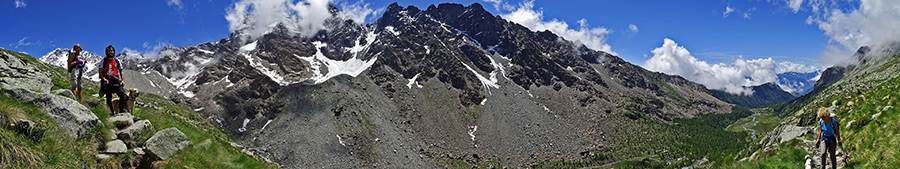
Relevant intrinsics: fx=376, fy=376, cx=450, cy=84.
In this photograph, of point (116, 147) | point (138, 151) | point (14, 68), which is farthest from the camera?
point (14, 68)

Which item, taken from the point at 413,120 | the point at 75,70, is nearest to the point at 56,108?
the point at 75,70

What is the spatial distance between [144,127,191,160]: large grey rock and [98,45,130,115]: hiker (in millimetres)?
5697

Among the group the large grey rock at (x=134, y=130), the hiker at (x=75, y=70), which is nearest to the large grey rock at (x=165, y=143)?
the large grey rock at (x=134, y=130)

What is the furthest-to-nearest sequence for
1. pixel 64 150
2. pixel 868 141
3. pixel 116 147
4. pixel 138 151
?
pixel 868 141, pixel 138 151, pixel 116 147, pixel 64 150

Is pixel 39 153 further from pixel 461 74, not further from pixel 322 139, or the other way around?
pixel 461 74

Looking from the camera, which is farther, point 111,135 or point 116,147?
point 111,135

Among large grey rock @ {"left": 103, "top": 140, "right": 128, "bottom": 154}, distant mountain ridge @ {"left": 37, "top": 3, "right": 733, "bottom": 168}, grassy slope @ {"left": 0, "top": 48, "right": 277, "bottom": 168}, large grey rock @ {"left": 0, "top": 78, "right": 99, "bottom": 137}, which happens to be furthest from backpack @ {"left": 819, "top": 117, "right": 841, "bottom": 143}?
distant mountain ridge @ {"left": 37, "top": 3, "right": 733, "bottom": 168}

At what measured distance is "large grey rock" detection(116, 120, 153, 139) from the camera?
478 inches

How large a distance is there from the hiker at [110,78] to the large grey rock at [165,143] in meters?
5.70

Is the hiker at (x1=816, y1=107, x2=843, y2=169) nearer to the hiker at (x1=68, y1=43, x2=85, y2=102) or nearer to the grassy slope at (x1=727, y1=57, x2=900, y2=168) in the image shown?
the grassy slope at (x1=727, y1=57, x2=900, y2=168)

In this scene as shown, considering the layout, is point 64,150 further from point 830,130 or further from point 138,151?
point 830,130

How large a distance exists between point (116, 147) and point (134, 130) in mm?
1414

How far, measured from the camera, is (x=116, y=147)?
1130 centimetres

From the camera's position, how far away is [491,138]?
143 m
